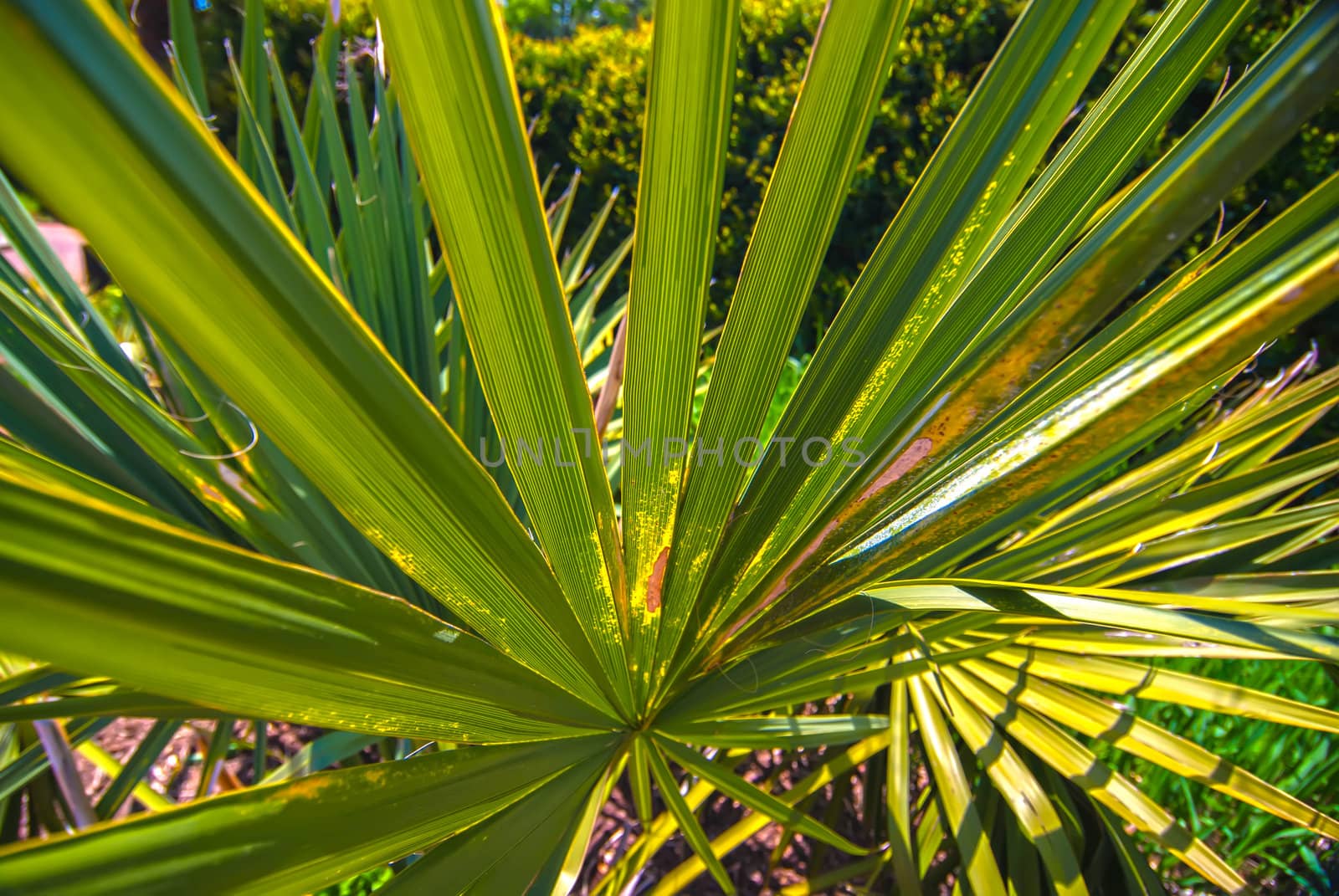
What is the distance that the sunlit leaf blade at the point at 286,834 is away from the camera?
0.29 m

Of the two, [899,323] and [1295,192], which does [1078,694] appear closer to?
[899,323]

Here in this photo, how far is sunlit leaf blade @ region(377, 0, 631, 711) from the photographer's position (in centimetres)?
35

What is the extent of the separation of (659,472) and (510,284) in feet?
0.66

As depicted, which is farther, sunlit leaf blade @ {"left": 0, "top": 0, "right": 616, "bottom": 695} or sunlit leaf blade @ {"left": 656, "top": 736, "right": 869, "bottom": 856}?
sunlit leaf blade @ {"left": 656, "top": 736, "right": 869, "bottom": 856}

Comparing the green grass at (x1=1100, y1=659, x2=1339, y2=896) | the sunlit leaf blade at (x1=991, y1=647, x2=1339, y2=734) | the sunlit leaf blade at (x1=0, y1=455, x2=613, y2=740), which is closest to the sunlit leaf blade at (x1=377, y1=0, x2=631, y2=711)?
the sunlit leaf blade at (x1=0, y1=455, x2=613, y2=740)

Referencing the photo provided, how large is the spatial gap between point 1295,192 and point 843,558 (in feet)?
9.63

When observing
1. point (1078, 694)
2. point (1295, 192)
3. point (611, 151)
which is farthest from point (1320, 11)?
point (611, 151)

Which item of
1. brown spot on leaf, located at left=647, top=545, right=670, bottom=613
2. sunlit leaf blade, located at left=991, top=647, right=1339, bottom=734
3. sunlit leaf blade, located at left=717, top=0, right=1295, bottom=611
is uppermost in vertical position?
sunlit leaf blade, located at left=717, top=0, right=1295, bottom=611

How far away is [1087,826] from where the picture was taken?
3.03ft

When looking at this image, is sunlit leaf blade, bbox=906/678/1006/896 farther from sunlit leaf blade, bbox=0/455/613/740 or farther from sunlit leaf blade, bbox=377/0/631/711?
sunlit leaf blade, bbox=0/455/613/740

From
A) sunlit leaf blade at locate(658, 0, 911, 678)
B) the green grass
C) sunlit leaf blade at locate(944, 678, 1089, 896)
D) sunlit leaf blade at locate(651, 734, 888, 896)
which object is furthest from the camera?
the green grass

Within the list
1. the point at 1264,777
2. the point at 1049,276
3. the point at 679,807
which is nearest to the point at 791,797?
the point at 679,807

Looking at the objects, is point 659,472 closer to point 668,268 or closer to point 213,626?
point 668,268

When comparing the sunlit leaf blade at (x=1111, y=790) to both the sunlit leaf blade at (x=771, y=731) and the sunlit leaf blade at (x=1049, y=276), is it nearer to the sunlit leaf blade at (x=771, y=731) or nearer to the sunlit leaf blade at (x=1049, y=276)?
the sunlit leaf blade at (x=771, y=731)
